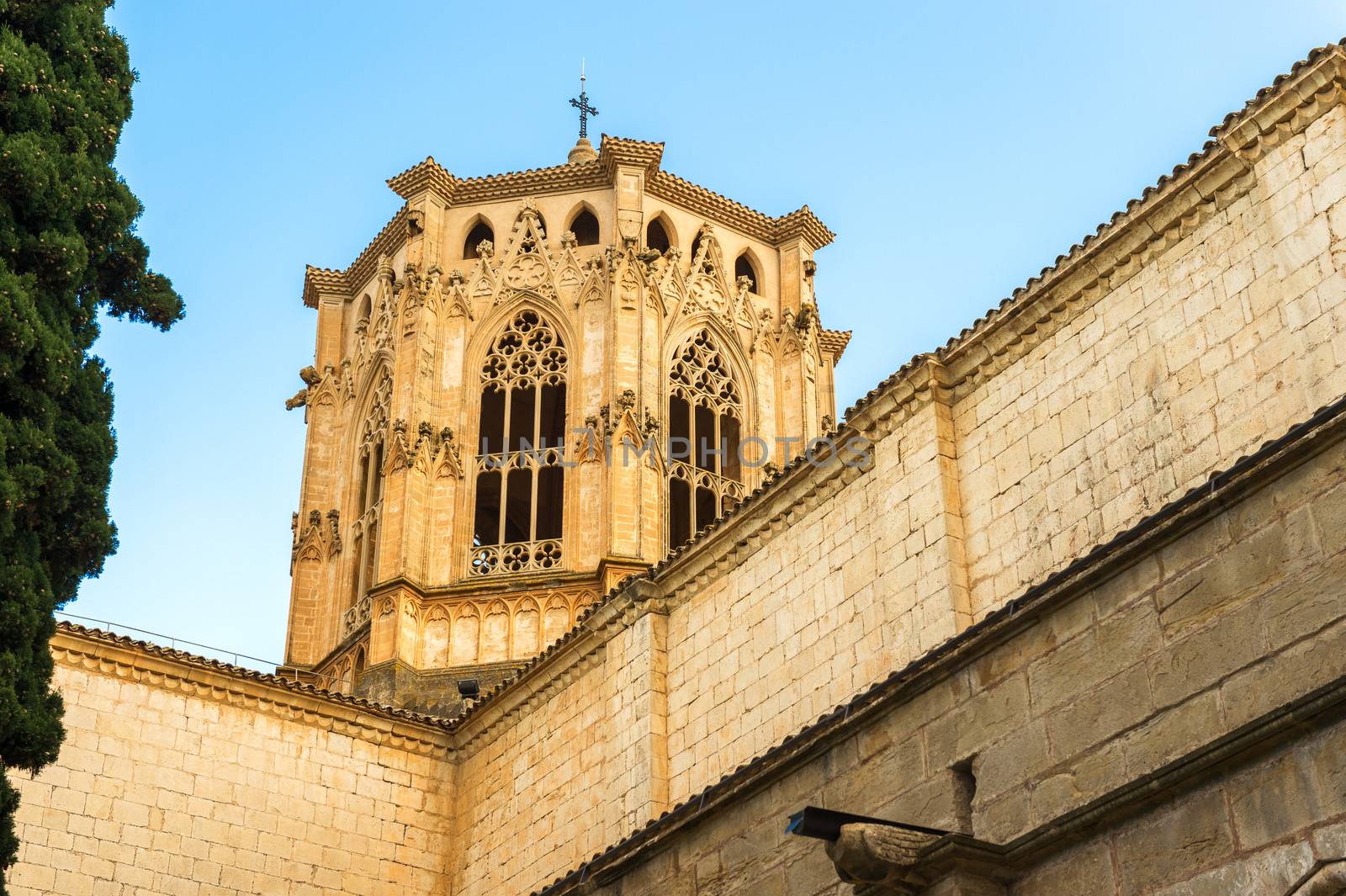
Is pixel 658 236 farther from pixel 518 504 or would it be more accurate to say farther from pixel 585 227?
pixel 518 504

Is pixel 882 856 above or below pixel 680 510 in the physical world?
below

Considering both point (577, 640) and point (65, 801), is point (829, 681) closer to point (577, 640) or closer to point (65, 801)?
point (577, 640)

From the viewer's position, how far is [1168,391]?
1283 centimetres

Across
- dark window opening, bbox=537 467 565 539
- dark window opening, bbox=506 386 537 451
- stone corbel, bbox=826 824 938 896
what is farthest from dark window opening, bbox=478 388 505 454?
Result: stone corbel, bbox=826 824 938 896

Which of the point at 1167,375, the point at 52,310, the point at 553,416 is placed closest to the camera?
the point at 52,310

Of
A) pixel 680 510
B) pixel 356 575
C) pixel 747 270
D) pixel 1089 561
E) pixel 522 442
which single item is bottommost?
pixel 1089 561

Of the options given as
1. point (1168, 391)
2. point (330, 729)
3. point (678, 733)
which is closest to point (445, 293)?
point (330, 729)

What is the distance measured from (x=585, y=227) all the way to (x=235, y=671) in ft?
39.5

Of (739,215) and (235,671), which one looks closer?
(235,671)

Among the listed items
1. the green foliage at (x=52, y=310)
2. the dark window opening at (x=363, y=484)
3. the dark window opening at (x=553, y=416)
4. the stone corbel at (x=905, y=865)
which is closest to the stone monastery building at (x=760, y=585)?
the stone corbel at (x=905, y=865)

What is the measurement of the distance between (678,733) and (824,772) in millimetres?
8042

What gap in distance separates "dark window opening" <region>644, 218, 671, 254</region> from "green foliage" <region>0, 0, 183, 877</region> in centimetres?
1400

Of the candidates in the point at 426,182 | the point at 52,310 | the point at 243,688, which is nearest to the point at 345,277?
the point at 426,182

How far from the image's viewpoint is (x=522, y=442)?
25391mm
